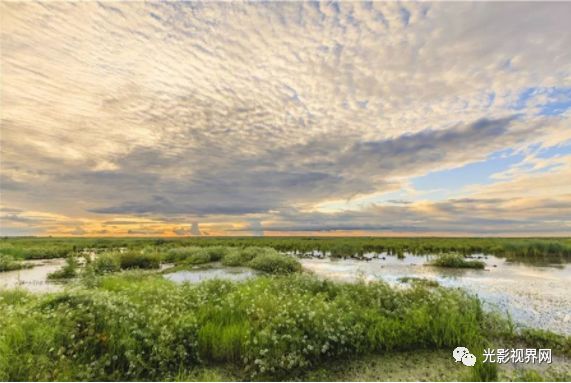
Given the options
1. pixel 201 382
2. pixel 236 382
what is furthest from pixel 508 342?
pixel 201 382

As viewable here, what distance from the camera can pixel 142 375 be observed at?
23.9 ft

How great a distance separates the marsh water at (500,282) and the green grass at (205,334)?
2.95 m

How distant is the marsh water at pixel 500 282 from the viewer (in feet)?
38.8

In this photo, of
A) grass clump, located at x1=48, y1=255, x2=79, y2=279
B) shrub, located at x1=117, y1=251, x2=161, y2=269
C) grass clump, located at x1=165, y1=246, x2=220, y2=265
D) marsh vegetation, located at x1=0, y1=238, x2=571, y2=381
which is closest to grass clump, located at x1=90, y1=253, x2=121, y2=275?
shrub, located at x1=117, y1=251, x2=161, y2=269

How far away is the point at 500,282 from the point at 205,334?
15817 millimetres

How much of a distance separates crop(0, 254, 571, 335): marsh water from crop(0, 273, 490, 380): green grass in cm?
295

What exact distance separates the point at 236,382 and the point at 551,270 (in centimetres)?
2366

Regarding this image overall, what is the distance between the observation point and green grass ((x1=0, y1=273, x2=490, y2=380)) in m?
7.15

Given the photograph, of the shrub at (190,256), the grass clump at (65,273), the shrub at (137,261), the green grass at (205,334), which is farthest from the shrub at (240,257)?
the green grass at (205,334)

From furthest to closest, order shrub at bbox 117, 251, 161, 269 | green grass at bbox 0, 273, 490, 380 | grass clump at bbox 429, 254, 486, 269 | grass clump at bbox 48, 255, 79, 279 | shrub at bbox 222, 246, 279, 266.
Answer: shrub at bbox 222, 246, 279, 266, grass clump at bbox 429, 254, 486, 269, shrub at bbox 117, 251, 161, 269, grass clump at bbox 48, 255, 79, 279, green grass at bbox 0, 273, 490, 380

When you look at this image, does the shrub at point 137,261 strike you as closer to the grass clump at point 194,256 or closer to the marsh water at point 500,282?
the grass clump at point 194,256

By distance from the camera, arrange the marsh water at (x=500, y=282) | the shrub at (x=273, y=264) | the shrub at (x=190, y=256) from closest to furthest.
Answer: the marsh water at (x=500, y=282), the shrub at (x=273, y=264), the shrub at (x=190, y=256)

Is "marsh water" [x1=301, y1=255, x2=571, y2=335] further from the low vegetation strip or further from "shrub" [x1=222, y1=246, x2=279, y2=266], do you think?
the low vegetation strip

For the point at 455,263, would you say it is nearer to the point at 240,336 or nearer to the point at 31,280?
the point at 240,336
